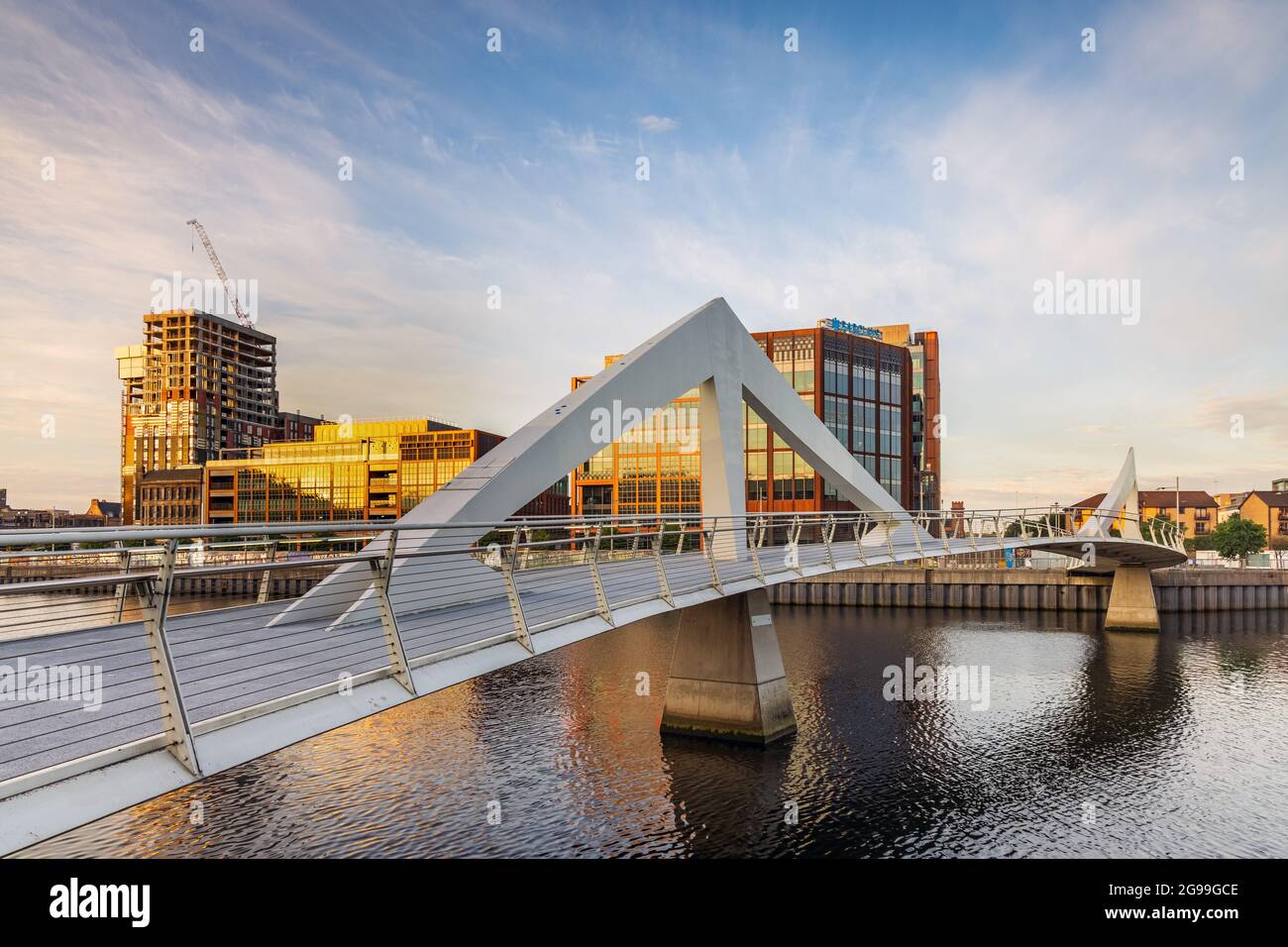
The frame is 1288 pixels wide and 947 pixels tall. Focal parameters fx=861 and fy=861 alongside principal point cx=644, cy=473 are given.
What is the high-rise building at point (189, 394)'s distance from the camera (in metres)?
143

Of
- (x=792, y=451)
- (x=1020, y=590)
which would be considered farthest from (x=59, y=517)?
(x=1020, y=590)

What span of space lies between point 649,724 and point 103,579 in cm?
1665

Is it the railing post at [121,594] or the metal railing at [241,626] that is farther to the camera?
the railing post at [121,594]

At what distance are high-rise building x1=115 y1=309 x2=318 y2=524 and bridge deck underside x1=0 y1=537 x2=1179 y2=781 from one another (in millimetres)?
139368

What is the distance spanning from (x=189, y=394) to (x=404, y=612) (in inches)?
6089

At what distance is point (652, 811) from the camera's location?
14.7 metres

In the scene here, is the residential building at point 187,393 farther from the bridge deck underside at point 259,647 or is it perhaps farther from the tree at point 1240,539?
the bridge deck underside at point 259,647

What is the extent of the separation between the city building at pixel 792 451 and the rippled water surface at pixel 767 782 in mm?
42970

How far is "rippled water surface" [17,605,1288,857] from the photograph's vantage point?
44.2 ft

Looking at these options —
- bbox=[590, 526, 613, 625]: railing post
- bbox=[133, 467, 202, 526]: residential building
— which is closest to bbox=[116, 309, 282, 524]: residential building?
bbox=[133, 467, 202, 526]: residential building

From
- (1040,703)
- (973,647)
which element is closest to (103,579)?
(1040,703)

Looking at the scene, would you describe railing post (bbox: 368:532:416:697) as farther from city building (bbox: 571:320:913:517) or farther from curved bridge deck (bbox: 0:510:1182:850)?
city building (bbox: 571:320:913:517)

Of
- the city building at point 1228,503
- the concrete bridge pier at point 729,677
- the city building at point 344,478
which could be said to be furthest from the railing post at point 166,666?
the city building at point 1228,503

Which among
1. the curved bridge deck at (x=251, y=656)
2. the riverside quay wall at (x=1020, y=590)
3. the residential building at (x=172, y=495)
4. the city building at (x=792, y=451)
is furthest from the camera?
the residential building at (x=172, y=495)
